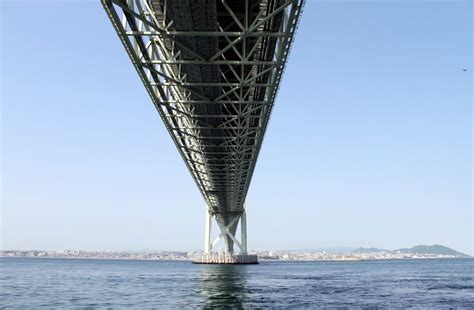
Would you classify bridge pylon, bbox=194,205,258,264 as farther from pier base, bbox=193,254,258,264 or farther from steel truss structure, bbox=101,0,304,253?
steel truss structure, bbox=101,0,304,253

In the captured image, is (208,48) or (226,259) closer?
(208,48)

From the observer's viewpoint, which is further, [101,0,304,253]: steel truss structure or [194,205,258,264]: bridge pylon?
[194,205,258,264]: bridge pylon

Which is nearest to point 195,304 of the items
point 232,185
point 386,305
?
point 386,305

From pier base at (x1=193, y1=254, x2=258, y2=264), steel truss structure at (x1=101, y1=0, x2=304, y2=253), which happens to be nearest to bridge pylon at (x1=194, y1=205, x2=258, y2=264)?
pier base at (x1=193, y1=254, x2=258, y2=264)

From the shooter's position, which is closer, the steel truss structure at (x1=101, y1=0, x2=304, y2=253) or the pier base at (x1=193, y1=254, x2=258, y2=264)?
the steel truss structure at (x1=101, y1=0, x2=304, y2=253)

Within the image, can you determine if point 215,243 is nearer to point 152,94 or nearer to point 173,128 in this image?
point 173,128

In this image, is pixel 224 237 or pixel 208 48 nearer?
pixel 208 48

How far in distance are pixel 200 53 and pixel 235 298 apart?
14608 millimetres

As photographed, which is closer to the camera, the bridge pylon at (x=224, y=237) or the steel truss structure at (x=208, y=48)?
the steel truss structure at (x=208, y=48)

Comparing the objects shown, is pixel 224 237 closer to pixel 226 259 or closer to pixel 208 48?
pixel 226 259

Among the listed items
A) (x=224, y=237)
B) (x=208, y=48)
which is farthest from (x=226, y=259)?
(x=208, y=48)

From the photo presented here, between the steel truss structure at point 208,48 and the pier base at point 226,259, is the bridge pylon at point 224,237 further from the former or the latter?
the steel truss structure at point 208,48

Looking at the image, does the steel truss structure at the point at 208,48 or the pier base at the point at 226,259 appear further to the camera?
the pier base at the point at 226,259

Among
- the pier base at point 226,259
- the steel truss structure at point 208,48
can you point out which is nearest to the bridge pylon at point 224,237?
the pier base at point 226,259
